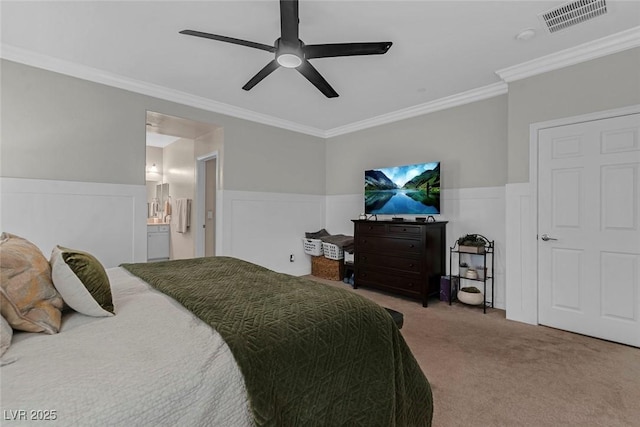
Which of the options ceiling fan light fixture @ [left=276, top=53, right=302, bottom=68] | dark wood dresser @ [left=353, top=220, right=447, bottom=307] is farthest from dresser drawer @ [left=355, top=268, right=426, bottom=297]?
ceiling fan light fixture @ [left=276, top=53, right=302, bottom=68]

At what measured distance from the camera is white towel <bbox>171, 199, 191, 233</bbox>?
5352 mm

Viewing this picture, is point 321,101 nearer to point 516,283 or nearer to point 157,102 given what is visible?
point 157,102

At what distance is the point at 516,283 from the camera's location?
3.17m

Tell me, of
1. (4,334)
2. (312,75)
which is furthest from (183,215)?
(4,334)

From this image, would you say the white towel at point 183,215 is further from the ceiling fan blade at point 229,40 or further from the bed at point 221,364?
the bed at point 221,364

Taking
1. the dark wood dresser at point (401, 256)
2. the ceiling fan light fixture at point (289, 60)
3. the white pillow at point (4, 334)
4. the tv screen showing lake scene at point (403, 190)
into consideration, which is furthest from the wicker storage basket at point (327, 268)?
the white pillow at point (4, 334)

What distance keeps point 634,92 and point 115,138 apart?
4.97 meters

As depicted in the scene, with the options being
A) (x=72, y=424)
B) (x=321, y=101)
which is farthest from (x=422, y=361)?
(x=321, y=101)

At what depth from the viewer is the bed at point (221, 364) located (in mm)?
751

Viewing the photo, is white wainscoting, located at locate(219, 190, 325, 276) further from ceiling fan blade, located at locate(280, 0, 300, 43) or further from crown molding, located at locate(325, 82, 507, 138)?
ceiling fan blade, located at locate(280, 0, 300, 43)

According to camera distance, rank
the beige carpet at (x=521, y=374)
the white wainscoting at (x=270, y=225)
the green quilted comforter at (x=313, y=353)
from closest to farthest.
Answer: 1. the green quilted comforter at (x=313, y=353)
2. the beige carpet at (x=521, y=374)
3. the white wainscoting at (x=270, y=225)

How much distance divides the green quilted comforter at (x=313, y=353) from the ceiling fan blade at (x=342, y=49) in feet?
5.37

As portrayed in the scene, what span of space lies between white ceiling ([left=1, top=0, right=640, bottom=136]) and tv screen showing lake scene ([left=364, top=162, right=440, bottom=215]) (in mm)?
969

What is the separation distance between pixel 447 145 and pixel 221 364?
3.94 meters
